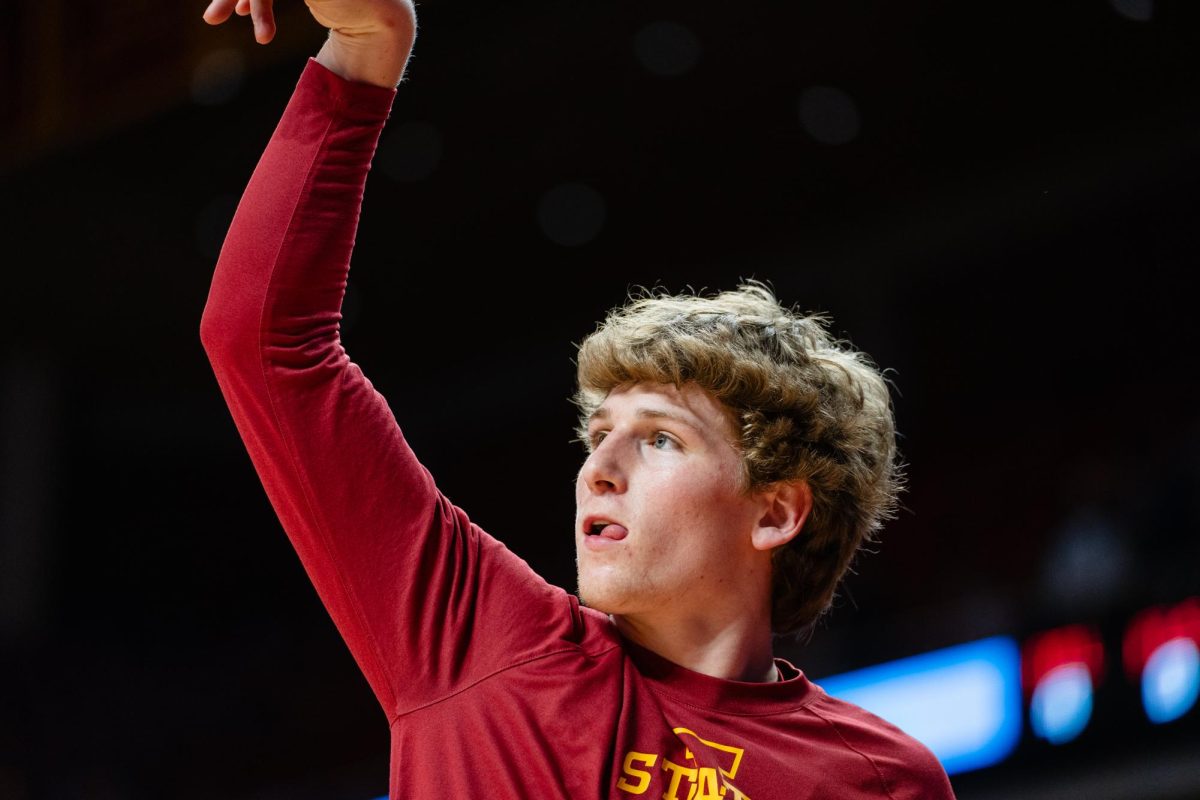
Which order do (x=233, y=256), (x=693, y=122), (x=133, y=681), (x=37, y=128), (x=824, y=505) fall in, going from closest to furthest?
(x=233, y=256) < (x=824, y=505) < (x=37, y=128) < (x=693, y=122) < (x=133, y=681)

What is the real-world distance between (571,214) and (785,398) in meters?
6.37

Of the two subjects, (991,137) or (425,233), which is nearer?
(991,137)

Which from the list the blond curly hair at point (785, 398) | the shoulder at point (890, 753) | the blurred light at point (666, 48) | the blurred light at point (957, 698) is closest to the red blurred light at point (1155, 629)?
the blurred light at point (957, 698)

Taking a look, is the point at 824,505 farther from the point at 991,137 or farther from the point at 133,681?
the point at 133,681

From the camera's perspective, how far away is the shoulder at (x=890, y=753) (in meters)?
1.69

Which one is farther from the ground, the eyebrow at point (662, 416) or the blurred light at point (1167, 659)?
the blurred light at point (1167, 659)

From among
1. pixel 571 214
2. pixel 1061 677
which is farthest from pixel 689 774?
pixel 571 214

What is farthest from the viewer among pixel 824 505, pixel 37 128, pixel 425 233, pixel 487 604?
pixel 425 233

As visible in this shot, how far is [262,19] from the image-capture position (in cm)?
139

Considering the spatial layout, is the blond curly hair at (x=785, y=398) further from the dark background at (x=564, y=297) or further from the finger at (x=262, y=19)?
the dark background at (x=564, y=297)

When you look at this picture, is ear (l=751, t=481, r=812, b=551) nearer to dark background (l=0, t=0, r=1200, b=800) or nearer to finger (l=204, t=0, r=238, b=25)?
finger (l=204, t=0, r=238, b=25)

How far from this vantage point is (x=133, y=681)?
868 cm

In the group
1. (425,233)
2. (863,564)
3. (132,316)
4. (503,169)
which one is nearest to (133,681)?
(132,316)

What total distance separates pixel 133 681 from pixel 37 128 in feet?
14.8
